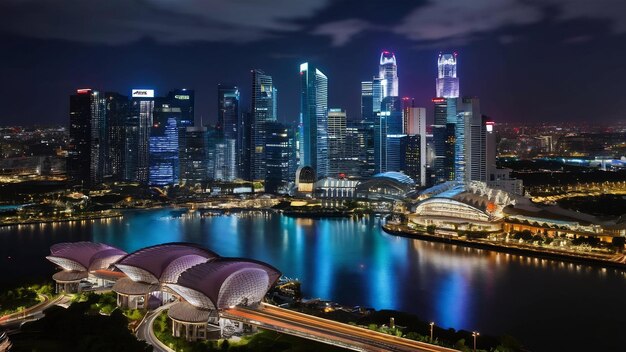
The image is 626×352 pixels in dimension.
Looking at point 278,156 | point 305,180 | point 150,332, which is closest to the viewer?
point 150,332

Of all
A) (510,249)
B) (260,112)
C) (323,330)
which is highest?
(260,112)

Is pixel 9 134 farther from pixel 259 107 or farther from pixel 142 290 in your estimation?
pixel 142 290

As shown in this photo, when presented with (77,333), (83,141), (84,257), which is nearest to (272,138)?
(83,141)

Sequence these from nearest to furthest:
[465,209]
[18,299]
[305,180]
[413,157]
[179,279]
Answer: [179,279]
[18,299]
[465,209]
[305,180]
[413,157]

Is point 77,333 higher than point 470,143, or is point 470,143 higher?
point 470,143

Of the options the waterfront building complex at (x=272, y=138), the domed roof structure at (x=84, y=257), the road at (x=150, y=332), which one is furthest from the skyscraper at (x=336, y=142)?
the road at (x=150, y=332)

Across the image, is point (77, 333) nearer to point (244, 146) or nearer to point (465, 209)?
point (465, 209)

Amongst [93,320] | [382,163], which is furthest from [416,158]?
[93,320]

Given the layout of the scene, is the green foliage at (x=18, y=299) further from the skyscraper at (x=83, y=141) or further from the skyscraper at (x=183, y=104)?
the skyscraper at (x=183, y=104)
